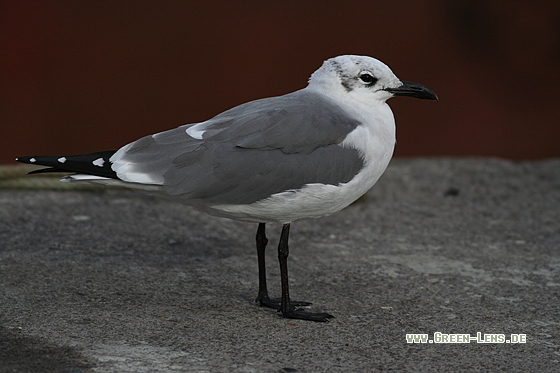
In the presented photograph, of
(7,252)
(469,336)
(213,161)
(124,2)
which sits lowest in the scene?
(469,336)

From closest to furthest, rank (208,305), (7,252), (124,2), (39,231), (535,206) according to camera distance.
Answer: (208,305) < (7,252) < (39,231) < (535,206) < (124,2)

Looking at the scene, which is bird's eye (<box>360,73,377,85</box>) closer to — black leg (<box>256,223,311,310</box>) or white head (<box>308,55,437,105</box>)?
white head (<box>308,55,437,105</box>)

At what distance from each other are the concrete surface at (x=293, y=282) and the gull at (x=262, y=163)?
1.27 ft

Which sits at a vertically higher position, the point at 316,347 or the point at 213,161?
the point at 213,161

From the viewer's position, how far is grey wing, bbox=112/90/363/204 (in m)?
3.57

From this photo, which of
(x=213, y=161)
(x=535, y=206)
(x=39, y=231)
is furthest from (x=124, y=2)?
(x=535, y=206)

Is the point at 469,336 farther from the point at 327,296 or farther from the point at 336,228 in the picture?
the point at 336,228

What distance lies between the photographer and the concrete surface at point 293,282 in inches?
129

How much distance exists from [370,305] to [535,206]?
231 cm

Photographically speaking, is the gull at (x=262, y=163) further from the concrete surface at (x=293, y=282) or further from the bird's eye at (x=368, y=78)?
the concrete surface at (x=293, y=282)

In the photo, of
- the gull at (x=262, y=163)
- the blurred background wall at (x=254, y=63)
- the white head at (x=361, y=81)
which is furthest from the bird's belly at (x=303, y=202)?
the blurred background wall at (x=254, y=63)

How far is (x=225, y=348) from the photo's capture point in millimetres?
3305

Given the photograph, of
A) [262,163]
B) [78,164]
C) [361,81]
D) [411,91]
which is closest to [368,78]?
[361,81]

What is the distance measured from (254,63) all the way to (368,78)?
105 inches
